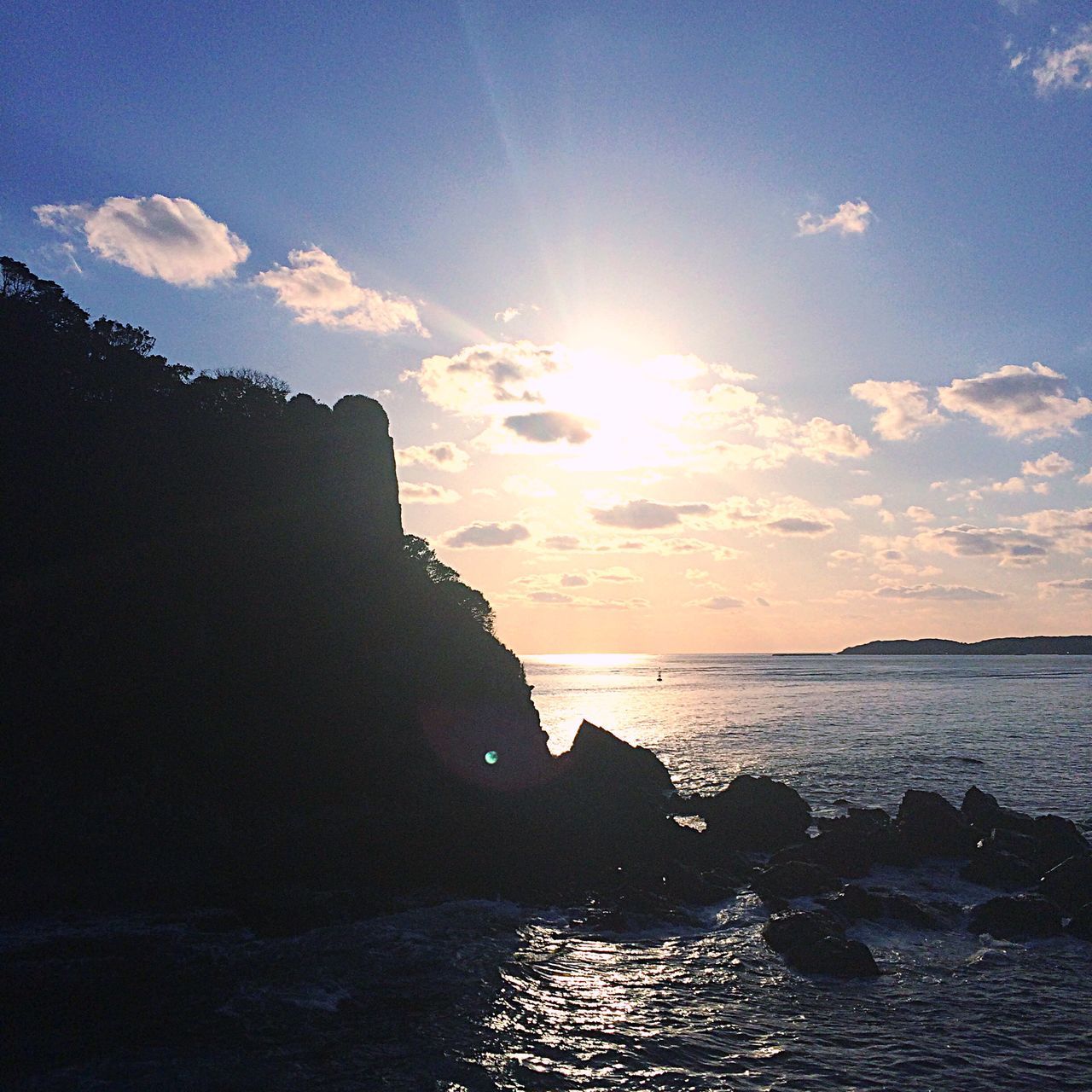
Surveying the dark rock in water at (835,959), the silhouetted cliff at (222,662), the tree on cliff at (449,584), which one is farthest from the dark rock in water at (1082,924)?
the tree on cliff at (449,584)

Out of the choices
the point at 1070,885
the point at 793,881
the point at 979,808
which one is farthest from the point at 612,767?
the point at 1070,885

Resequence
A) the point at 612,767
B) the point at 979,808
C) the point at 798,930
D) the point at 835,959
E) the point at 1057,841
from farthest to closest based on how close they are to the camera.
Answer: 1. the point at 612,767
2. the point at 979,808
3. the point at 1057,841
4. the point at 798,930
5. the point at 835,959

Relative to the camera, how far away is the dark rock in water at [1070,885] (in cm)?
2925

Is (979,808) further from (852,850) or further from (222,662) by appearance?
(222,662)

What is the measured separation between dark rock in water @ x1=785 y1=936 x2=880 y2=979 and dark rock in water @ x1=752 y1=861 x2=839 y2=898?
6.60 meters

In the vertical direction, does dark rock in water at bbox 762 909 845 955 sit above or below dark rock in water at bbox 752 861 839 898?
above

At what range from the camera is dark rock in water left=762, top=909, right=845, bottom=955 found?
2547cm

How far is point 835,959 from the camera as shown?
2405 cm

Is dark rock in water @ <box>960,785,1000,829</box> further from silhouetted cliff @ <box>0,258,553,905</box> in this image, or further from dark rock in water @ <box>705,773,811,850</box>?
silhouetted cliff @ <box>0,258,553,905</box>

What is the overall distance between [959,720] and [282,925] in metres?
90.1

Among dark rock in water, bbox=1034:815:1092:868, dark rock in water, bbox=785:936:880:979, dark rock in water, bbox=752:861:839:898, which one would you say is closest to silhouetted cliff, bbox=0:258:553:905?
dark rock in water, bbox=752:861:839:898

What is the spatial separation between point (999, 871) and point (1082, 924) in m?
6.09

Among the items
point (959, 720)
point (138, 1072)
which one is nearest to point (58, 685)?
point (138, 1072)

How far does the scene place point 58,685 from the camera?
32031 mm
